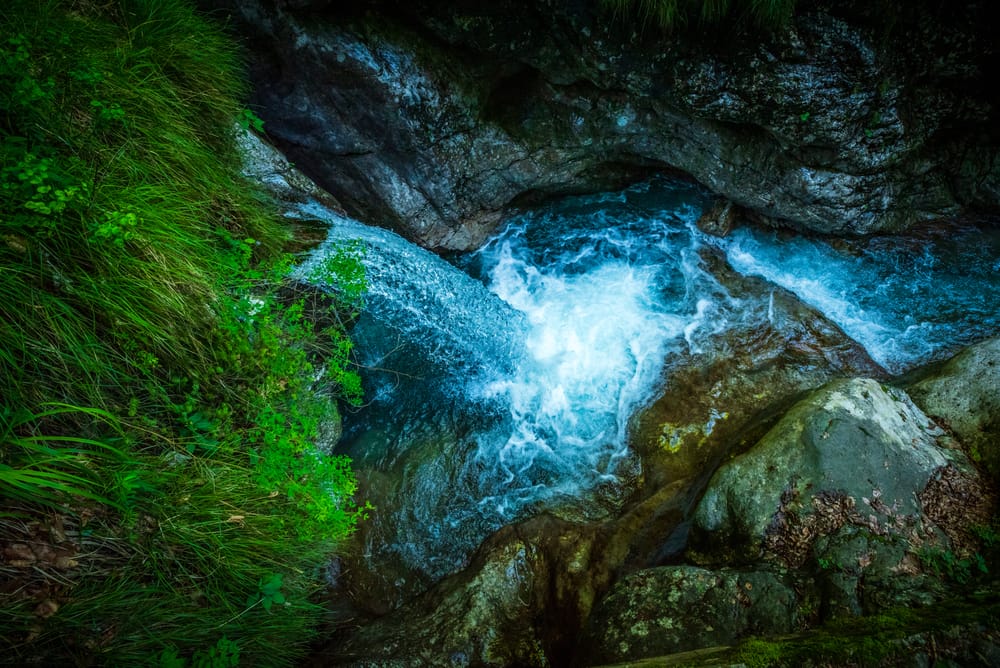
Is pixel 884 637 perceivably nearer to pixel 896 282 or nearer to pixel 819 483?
pixel 819 483

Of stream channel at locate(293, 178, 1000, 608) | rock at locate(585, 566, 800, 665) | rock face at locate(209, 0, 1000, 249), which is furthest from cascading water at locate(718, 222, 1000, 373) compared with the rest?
→ rock at locate(585, 566, 800, 665)

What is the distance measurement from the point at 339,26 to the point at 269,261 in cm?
284

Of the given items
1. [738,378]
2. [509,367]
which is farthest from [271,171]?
[738,378]

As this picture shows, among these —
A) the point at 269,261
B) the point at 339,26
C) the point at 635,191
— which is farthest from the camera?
the point at 635,191

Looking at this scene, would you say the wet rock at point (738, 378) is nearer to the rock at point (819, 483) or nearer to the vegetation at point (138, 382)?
the rock at point (819, 483)

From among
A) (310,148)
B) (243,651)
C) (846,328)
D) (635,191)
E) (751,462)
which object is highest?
(635,191)

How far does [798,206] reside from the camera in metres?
5.95

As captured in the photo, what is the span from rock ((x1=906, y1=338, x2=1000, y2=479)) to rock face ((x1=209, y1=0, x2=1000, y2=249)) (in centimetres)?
248

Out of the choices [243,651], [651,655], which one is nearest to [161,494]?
[243,651]

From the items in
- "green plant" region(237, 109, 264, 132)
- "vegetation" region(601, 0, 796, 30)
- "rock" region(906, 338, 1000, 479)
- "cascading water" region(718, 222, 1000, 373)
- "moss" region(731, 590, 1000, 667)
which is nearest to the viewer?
"moss" region(731, 590, 1000, 667)

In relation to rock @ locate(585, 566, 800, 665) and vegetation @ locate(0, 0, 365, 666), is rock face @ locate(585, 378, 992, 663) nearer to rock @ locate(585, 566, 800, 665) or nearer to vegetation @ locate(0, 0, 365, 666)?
rock @ locate(585, 566, 800, 665)

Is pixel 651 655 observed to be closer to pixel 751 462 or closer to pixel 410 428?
pixel 751 462

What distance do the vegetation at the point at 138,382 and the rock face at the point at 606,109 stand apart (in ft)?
6.38

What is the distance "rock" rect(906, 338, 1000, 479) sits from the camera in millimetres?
3676
